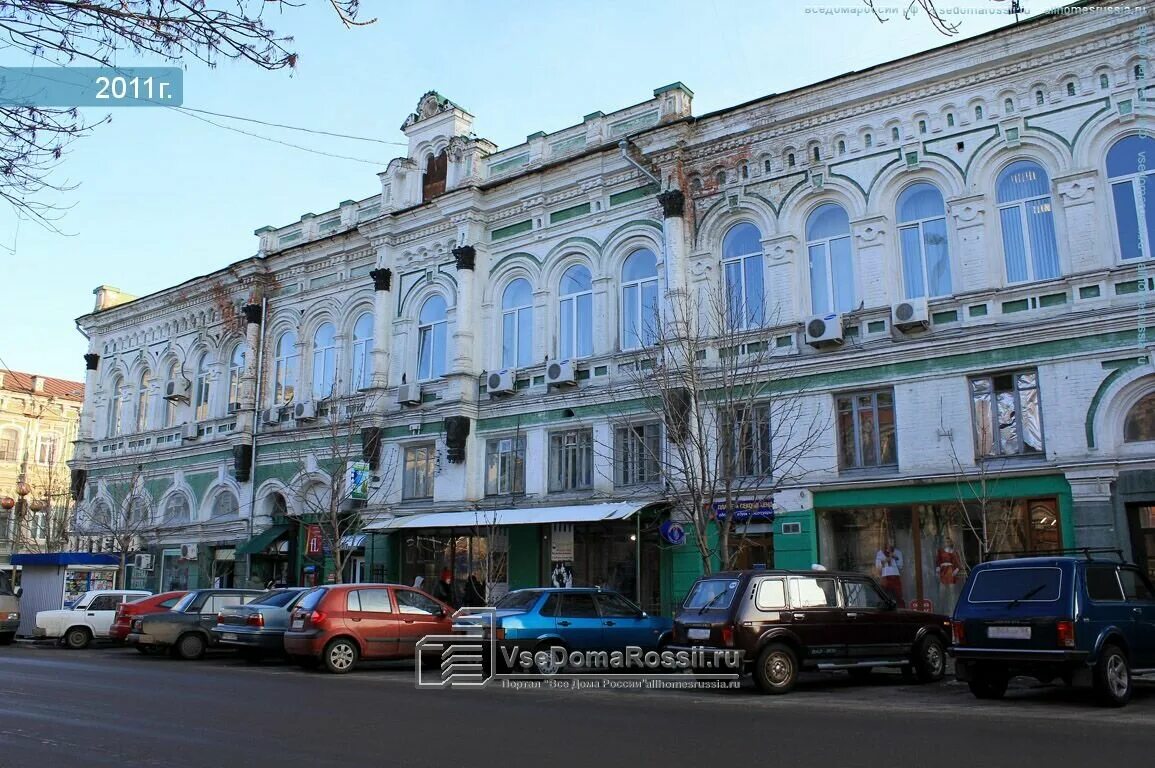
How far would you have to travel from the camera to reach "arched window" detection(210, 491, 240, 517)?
31578 mm

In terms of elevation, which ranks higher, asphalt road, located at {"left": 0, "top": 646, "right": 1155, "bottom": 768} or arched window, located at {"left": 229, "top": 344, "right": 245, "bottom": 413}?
arched window, located at {"left": 229, "top": 344, "right": 245, "bottom": 413}

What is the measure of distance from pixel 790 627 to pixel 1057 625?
3371mm

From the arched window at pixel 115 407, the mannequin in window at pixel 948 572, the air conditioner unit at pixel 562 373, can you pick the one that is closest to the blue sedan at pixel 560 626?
the mannequin in window at pixel 948 572

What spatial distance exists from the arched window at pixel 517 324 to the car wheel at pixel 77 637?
39.9 ft

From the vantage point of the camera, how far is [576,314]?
81.0 ft

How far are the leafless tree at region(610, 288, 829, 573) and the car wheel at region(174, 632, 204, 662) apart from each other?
32.4ft

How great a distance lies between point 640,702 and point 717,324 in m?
11.1

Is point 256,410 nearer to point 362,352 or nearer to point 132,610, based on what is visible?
point 362,352

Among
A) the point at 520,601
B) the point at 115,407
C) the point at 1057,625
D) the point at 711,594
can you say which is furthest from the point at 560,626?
the point at 115,407

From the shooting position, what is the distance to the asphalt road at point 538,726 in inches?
304

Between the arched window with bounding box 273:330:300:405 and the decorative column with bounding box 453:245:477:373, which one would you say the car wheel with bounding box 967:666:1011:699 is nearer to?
the decorative column with bounding box 453:245:477:373

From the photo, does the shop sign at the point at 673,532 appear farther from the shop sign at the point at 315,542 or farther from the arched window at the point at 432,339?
Answer: the shop sign at the point at 315,542

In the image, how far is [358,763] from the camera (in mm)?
7484

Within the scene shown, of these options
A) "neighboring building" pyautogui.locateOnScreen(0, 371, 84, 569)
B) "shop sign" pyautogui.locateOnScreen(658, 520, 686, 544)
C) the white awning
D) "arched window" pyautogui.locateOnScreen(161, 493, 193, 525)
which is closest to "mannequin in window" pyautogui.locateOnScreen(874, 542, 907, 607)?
"shop sign" pyautogui.locateOnScreen(658, 520, 686, 544)
